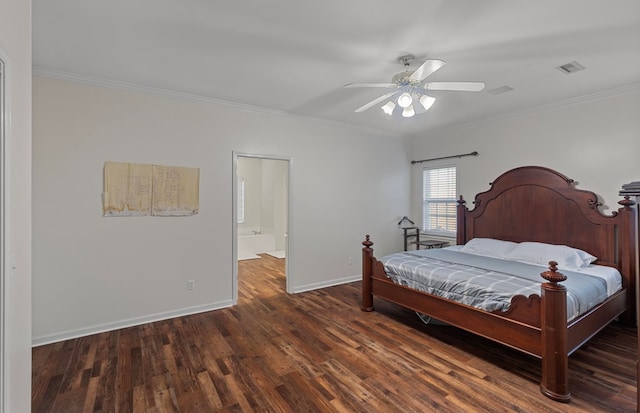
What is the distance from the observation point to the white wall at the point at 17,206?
140 centimetres

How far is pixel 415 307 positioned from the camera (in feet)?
10.5

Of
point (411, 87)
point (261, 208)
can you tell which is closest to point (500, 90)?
point (411, 87)

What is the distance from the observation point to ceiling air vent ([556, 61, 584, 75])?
110 inches

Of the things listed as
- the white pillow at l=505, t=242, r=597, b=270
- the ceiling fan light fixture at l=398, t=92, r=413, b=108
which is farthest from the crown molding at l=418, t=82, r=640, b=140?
the ceiling fan light fixture at l=398, t=92, r=413, b=108

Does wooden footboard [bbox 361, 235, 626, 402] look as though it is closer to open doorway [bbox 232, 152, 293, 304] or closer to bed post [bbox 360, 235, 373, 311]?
bed post [bbox 360, 235, 373, 311]

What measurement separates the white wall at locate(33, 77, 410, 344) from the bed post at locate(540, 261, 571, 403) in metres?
3.03

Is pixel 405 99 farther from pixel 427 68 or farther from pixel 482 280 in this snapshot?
pixel 482 280

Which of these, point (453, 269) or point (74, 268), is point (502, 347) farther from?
point (74, 268)

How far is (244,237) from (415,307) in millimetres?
5304

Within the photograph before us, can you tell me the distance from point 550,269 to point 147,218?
12.7 feet

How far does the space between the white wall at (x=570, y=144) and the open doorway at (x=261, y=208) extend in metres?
4.22

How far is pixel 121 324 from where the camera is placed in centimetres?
323

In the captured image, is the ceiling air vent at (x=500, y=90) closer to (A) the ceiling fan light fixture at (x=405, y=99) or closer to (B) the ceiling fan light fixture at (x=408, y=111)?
(B) the ceiling fan light fixture at (x=408, y=111)

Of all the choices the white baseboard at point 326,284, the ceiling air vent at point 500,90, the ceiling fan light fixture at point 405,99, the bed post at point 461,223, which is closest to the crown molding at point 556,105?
the ceiling air vent at point 500,90
